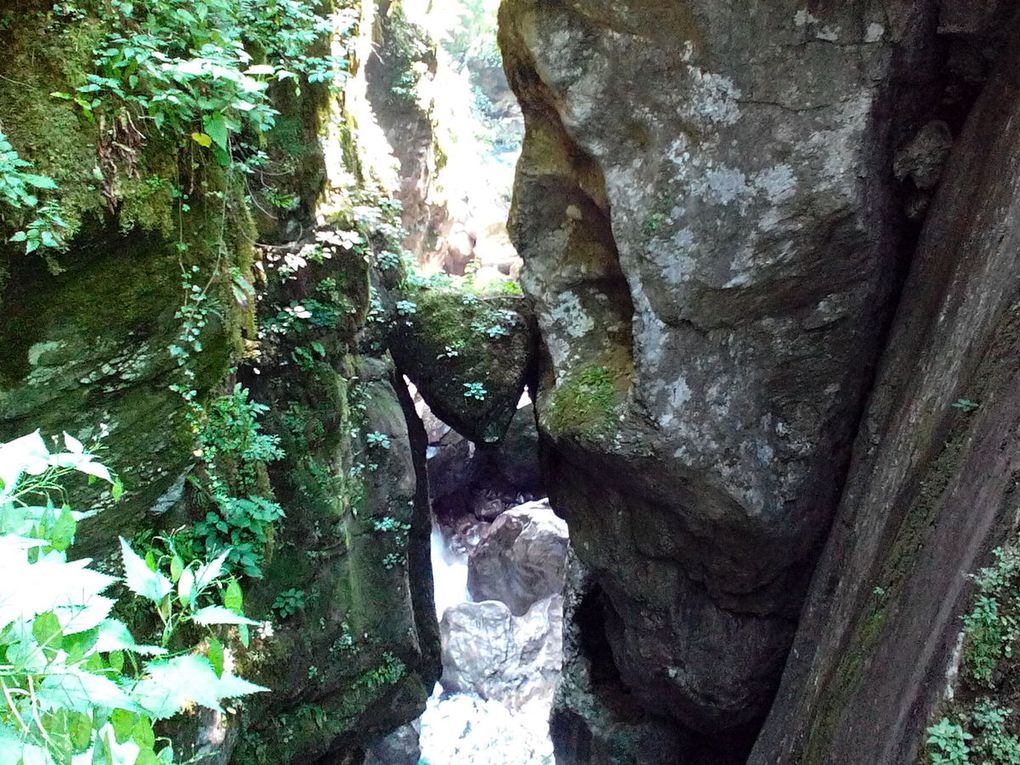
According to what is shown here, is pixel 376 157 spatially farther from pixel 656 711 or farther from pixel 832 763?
pixel 832 763

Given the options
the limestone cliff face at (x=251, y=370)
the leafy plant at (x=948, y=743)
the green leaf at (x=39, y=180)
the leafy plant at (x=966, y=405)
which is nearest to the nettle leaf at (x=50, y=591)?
the green leaf at (x=39, y=180)

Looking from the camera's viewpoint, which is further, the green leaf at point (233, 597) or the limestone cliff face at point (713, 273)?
the limestone cliff face at point (713, 273)

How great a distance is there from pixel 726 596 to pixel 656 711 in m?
1.70

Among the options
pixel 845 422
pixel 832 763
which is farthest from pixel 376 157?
pixel 832 763

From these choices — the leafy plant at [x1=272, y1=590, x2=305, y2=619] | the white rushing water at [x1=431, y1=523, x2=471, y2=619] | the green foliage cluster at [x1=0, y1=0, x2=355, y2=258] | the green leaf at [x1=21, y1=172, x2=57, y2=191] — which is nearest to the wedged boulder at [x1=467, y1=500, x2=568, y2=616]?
the white rushing water at [x1=431, y1=523, x2=471, y2=619]

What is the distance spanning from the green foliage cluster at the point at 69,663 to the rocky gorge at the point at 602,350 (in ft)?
6.45

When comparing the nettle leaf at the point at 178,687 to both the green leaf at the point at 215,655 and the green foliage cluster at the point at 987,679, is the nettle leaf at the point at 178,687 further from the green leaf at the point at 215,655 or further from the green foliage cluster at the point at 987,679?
the green foliage cluster at the point at 987,679

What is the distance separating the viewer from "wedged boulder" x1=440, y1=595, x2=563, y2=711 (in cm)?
964

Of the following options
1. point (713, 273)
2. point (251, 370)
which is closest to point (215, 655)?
point (713, 273)

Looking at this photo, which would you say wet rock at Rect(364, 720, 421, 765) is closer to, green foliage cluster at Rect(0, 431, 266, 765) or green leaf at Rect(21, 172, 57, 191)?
green leaf at Rect(21, 172, 57, 191)

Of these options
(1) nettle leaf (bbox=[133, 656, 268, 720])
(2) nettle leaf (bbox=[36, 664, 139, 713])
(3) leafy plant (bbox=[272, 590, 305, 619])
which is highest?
(2) nettle leaf (bbox=[36, 664, 139, 713])

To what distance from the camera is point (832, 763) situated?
12.3 ft

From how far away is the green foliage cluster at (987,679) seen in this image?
2.72 m

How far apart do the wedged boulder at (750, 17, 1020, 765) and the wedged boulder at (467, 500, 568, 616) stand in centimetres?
589
